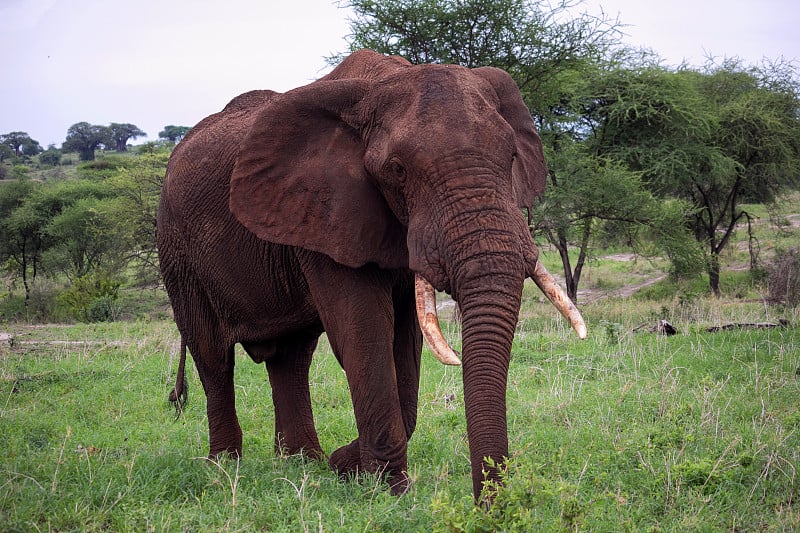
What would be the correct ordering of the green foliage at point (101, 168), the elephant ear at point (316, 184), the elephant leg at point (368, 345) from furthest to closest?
the green foliage at point (101, 168)
the elephant leg at point (368, 345)
the elephant ear at point (316, 184)

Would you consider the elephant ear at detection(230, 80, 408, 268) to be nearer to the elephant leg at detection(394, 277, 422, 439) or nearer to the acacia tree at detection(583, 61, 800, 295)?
the elephant leg at detection(394, 277, 422, 439)

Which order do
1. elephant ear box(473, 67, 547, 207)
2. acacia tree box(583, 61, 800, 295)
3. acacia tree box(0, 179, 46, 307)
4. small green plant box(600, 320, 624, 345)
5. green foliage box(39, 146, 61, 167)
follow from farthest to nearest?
green foliage box(39, 146, 61, 167) < acacia tree box(0, 179, 46, 307) < acacia tree box(583, 61, 800, 295) < small green plant box(600, 320, 624, 345) < elephant ear box(473, 67, 547, 207)

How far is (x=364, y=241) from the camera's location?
4215 millimetres

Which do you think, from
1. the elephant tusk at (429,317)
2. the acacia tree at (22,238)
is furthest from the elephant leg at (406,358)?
the acacia tree at (22,238)

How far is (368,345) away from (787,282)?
37.9 ft

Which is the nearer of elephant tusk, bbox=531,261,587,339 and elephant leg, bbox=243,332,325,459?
elephant tusk, bbox=531,261,587,339

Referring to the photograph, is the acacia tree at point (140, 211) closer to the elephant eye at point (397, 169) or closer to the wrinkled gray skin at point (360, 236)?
the wrinkled gray skin at point (360, 236)

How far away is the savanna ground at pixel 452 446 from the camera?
3.81 metres

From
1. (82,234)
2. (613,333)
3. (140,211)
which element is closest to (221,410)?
(613,333)

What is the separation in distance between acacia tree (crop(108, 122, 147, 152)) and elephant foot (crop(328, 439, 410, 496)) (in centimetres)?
7657

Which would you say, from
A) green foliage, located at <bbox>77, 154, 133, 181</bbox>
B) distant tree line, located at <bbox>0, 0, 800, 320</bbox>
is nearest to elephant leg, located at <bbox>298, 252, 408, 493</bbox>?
distant tree line, located at <bbox>0, 0, 800, 320</bbox>

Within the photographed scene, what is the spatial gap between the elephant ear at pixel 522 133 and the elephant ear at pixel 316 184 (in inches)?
29.4

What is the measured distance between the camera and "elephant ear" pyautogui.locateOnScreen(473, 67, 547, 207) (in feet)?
14.8

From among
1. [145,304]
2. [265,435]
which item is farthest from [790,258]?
[145,304]
